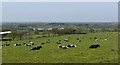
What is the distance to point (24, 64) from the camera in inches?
635

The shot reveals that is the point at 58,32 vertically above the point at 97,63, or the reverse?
the point at 97,63

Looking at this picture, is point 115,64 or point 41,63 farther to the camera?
point 41,63

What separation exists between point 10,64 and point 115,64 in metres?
10.9

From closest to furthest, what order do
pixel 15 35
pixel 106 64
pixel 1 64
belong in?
1. pixel 106 64
2. pixel 1 64
3. pixel 15 35

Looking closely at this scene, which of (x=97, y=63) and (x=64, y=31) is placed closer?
(x=97, y=63)

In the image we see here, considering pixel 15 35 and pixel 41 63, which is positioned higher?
pixel 41 63

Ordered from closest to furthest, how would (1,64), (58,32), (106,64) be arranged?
(106,64) → (1,64) → (58,32)

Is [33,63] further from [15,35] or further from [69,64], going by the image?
[15,35]

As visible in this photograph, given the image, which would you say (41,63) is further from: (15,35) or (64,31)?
(64,31)

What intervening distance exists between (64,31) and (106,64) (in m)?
76.5

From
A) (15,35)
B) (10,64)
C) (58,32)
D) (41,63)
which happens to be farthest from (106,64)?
(58,32)

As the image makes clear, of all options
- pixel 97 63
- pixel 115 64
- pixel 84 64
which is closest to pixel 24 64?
pixel 84 64

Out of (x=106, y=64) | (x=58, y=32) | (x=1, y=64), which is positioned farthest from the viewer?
(x=58, y=32)

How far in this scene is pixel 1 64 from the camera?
1645 centimetres
